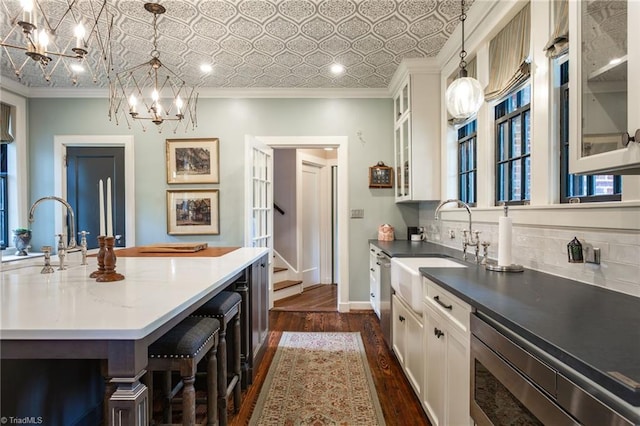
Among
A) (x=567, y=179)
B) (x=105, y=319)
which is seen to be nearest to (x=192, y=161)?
(x=105, y=319)

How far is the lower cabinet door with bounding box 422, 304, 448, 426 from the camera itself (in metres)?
1.58

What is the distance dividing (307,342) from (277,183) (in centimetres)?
296

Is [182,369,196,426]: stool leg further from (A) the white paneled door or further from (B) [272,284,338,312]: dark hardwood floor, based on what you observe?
(B) [272,284,338,312]: dark hardwood floor

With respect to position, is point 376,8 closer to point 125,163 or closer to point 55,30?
point 55,30

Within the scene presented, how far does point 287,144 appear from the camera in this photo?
13.6 feet

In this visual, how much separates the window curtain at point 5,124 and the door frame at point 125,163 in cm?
43

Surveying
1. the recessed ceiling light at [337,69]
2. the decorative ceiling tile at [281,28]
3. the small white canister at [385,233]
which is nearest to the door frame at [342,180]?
the small white canister at [385,233]

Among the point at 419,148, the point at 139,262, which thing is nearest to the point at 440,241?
the point at 419,148

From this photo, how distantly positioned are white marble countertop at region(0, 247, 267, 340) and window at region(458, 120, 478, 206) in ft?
7.21

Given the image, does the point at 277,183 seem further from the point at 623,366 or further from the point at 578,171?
the point at 623,366

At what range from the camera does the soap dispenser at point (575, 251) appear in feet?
4.76

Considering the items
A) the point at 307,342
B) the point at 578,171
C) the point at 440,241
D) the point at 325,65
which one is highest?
the point at 325,65

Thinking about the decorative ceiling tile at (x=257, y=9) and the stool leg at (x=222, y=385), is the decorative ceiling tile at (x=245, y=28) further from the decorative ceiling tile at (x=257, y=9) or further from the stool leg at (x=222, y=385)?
the stool leg at (x=222, y=385)

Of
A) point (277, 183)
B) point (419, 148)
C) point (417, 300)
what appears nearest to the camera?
point (417, 300)
